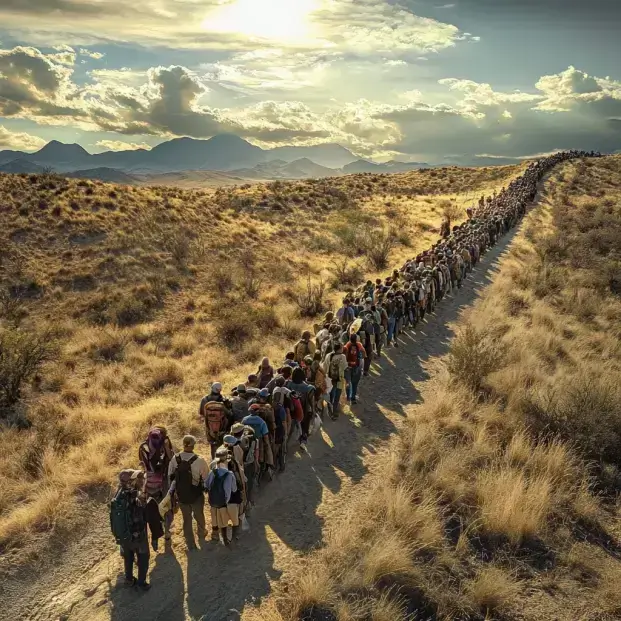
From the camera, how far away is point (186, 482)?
6.47m

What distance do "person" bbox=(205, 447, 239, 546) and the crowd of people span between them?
0.01m

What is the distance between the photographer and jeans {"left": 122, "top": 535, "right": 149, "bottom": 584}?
593 cm

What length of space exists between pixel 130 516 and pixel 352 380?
20.0ft

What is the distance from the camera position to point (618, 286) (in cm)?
2059

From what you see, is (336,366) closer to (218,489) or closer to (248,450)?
(248,450)

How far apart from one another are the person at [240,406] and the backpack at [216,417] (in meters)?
0.25

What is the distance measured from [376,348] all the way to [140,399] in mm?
6616

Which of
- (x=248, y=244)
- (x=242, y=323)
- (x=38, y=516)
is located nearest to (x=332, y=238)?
(x=248, y=244)

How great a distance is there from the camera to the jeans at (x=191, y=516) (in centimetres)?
662

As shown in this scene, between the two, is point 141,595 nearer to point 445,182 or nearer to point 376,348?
point 376,348

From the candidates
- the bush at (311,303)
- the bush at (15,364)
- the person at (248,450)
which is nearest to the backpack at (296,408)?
the person at (248,450)

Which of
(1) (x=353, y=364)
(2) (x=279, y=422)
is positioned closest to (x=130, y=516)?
(2) (x=279, y=422)

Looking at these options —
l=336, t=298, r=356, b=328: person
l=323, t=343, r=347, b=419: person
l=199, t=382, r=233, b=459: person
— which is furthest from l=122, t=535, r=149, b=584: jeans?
l=336, t=298, r=356, b=328: person

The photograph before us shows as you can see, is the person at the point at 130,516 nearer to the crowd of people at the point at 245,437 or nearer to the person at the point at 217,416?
the crowd of people at the point at 245,437
